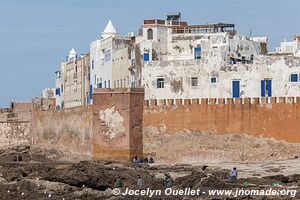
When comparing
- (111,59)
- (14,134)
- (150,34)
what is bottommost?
(14,134)

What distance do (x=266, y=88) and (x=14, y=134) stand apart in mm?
29114

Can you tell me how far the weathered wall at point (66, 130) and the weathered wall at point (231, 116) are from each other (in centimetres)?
464

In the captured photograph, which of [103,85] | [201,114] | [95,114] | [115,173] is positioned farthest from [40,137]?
[115,173]

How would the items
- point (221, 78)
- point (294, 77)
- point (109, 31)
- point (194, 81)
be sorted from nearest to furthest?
point (294, 77)
point (221, 78)
point (194, 81)
point (109, 31)

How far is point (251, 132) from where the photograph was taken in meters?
44.7

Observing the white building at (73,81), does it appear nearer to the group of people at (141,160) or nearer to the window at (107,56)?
the window at (107,56)

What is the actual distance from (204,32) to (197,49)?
504 cm

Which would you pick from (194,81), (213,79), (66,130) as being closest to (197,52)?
(194,81)

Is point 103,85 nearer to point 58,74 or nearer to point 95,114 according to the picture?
point 95,114

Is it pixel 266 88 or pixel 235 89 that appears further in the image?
pixel 235 89

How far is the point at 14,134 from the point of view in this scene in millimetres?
71562

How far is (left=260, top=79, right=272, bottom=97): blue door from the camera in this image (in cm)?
4931

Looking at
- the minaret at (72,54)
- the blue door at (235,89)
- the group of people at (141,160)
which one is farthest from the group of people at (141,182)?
the minaret at (72,54)

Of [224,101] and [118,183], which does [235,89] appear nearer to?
[224,101]
